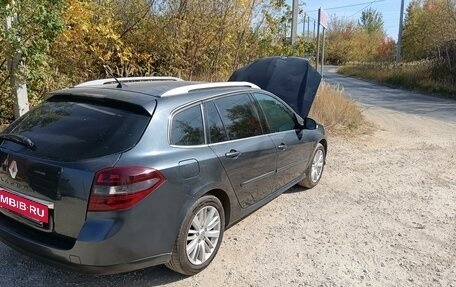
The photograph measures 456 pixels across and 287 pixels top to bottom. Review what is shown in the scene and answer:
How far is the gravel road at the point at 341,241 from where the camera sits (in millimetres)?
3174

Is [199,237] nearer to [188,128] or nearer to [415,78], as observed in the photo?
[188,128]

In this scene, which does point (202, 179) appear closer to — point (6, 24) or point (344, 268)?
point (344, 268)

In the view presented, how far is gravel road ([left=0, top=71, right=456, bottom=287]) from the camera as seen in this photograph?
3174 mm

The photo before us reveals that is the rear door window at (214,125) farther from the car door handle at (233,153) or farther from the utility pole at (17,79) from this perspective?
the utility pole at (17,79)

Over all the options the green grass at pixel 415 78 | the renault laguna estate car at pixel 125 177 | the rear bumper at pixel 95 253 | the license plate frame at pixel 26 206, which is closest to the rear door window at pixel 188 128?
the renault laguna estate car at pixel 125 177

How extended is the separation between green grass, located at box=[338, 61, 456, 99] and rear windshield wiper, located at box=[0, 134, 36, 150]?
19.6 metres

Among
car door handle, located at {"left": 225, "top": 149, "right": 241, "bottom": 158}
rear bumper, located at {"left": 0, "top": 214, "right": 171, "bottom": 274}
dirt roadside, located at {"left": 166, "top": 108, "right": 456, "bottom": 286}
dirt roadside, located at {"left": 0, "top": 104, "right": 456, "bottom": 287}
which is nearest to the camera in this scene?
rear bumper, located at {"left": 0, "top": 214, "right": 171, "bottom": 274}

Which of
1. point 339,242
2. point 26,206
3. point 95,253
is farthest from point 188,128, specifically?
point 339,242

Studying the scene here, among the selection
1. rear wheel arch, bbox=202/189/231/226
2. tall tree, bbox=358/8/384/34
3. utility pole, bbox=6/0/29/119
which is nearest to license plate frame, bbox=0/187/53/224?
rear wheel arch, bbox=202/189/231/226

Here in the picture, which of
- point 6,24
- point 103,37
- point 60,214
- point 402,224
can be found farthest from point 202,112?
point 103,37

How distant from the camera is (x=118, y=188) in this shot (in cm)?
257

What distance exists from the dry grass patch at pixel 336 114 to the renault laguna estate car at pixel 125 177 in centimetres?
624

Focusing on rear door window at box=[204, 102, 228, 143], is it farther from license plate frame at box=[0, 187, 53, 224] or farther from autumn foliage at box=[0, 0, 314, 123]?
autumn foliage at box=[0, 0, 314, 123]

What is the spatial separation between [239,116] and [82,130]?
1538 millimetres
